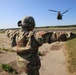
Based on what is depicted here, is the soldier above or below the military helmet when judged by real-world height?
below

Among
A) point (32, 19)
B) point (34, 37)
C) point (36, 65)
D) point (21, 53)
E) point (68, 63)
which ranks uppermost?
point (32, 19)

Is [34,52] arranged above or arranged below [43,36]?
below

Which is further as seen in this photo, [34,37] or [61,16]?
[61,16]

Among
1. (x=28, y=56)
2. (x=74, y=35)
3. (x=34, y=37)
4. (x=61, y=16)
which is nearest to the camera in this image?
(x=74, y=35)

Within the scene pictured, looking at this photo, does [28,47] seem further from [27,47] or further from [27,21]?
[27,21]

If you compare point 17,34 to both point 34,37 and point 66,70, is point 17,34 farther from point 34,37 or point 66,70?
point 66,70

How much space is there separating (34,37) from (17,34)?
1.12 metres

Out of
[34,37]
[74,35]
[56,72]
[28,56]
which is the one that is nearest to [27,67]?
[28,56]

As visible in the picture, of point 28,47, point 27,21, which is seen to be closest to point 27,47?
point 28,47

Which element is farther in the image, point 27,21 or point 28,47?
point 27,21

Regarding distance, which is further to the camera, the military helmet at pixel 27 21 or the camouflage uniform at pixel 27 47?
the military helmet at pixel 27 21

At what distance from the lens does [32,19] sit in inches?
237

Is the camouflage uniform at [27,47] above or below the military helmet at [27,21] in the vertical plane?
below

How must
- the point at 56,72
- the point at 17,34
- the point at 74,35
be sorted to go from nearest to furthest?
the point at 74,35 < the point at 17,34 < the point at 56,72
